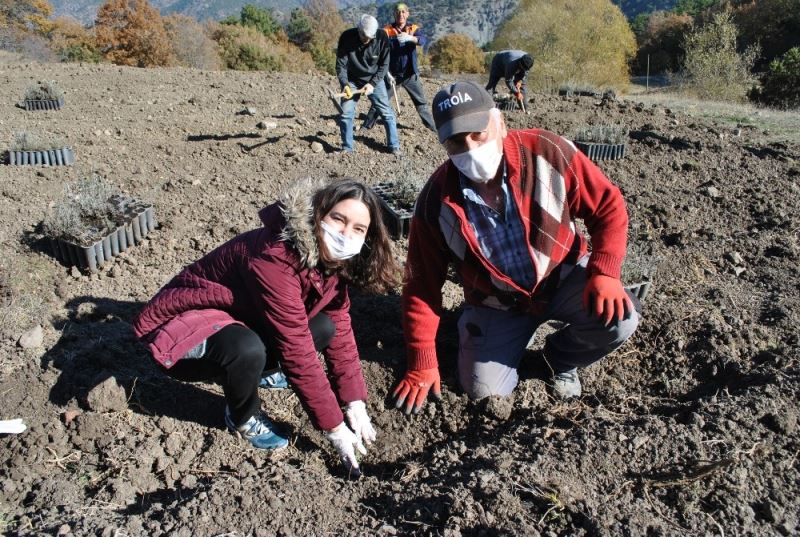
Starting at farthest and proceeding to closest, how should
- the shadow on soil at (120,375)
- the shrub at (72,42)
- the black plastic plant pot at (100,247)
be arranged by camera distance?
the shrub at (72,42)
the black plastic plant pot at (100,247)
the shadow on soil at (120,375)

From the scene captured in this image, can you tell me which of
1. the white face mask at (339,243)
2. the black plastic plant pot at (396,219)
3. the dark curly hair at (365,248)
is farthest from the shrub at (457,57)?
the white face mask at (339,243)

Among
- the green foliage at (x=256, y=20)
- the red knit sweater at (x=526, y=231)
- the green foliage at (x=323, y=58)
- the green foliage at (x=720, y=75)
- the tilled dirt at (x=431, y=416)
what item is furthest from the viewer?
the green foliage at (x=256, y=20)

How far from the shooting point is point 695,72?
1405 centimetres

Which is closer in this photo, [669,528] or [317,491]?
[669,528]

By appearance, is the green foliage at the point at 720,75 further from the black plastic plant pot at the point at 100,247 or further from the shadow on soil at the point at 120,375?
the shadow on soil at the point at 120,375

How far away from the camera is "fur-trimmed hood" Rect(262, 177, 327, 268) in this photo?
2.06m

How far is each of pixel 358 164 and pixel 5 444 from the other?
386 centimetres

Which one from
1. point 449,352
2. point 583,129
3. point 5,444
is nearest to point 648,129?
point 583,129

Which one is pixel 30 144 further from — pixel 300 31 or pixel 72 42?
pixel 300 31

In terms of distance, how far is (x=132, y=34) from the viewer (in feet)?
66.9

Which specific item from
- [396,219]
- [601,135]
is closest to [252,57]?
[601,135]

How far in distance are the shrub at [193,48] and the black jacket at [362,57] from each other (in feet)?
48.6

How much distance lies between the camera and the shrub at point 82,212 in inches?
140

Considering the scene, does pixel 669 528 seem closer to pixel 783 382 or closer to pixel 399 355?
pixel 783 382
